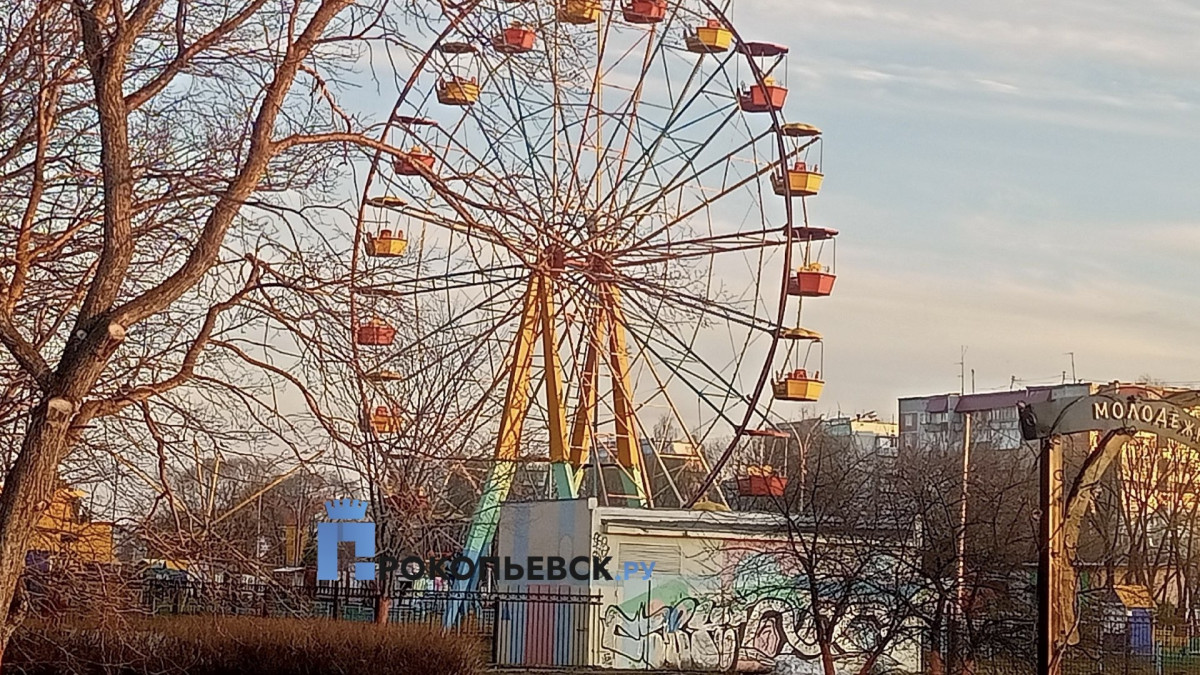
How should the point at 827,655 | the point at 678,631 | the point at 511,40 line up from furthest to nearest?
the point at 678,631 < the point at 827,655 < the point at 511,40

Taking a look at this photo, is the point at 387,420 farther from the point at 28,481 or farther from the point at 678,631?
the point at 678,631

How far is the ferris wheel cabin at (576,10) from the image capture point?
33.2 feet

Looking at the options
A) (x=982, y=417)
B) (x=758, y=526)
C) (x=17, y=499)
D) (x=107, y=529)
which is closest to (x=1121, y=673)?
(x=758, y=526)

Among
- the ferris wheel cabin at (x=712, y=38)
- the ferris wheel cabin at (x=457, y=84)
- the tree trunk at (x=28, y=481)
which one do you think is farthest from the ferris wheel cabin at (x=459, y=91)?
the ferris wheel cabin at (x=712, y=38)

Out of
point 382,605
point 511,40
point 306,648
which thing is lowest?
point 306,648

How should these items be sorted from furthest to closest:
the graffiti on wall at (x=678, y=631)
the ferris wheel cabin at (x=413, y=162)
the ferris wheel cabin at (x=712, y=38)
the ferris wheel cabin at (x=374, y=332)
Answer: the graffiti on wall at (x=678, y=631), the ferris wheel cabin at (x=712, y=38), the ferris wheel cabin at (x=374, y=332), the ferris wheel cabin at (x=413, y=162)

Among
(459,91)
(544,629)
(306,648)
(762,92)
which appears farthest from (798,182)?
(459,91)

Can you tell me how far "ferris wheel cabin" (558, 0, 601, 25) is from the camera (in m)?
10.1

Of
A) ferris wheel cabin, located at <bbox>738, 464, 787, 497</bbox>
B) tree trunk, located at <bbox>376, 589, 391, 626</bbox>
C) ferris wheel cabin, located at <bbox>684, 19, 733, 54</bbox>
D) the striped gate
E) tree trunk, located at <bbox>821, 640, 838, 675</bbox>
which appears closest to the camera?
tree trunk, located at <bbox>821, 640, 838, 675</bbox>

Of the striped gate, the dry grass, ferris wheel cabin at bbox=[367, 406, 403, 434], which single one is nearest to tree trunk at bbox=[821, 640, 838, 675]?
ferris wheel cabin at bbox=[367, 406, 403, 434]

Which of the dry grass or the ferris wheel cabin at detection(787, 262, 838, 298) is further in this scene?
the ferris wheel cabin at detection(787, 262, 838, 298)

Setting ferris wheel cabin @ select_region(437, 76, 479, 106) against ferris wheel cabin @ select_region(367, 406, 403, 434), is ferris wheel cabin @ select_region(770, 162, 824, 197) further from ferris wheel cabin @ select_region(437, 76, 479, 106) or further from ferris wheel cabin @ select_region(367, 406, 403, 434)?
ferris wheel cabin @ select_region(367, 406, 403, 434)

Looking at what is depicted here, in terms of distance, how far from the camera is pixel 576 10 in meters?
10.8

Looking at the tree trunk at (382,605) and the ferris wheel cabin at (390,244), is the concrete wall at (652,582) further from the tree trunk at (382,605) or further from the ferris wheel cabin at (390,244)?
the ferris wheel cabin at (390,244)
